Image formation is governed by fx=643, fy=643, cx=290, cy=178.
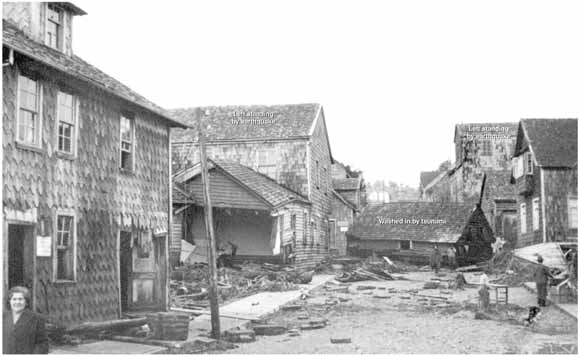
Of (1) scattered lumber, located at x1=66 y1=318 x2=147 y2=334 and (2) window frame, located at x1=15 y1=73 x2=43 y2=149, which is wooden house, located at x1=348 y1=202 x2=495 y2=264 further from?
(2) window frame, located at x1=15 y1=73 x2=43 y2=149

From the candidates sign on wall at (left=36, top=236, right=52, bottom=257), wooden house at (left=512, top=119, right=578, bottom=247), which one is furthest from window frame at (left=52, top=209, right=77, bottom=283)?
wooden house at (left=512, top=119, right=578, bottom=247)

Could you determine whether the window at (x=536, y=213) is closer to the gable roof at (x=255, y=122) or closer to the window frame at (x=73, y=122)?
the gable roof at (x=255, y=122)

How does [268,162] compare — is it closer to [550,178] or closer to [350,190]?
[550,178]

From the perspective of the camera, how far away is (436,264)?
116 ft

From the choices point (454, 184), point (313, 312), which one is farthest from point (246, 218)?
point (454, 184)

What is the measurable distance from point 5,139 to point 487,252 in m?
36.1

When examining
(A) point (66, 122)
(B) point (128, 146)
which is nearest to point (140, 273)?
(B) point (128, 146)

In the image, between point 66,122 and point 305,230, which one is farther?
point 305,230

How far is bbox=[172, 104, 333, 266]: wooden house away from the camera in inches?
1391

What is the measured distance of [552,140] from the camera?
29.2 meters

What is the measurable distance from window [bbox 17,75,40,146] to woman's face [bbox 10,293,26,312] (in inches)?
192

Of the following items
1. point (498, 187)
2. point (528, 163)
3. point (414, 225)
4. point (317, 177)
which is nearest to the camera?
point (528, 163)

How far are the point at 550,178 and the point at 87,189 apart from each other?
2133cm

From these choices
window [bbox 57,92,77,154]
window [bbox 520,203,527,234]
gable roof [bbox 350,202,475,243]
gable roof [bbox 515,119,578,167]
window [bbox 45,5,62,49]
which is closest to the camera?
window [bbox 57,92,77,154]
